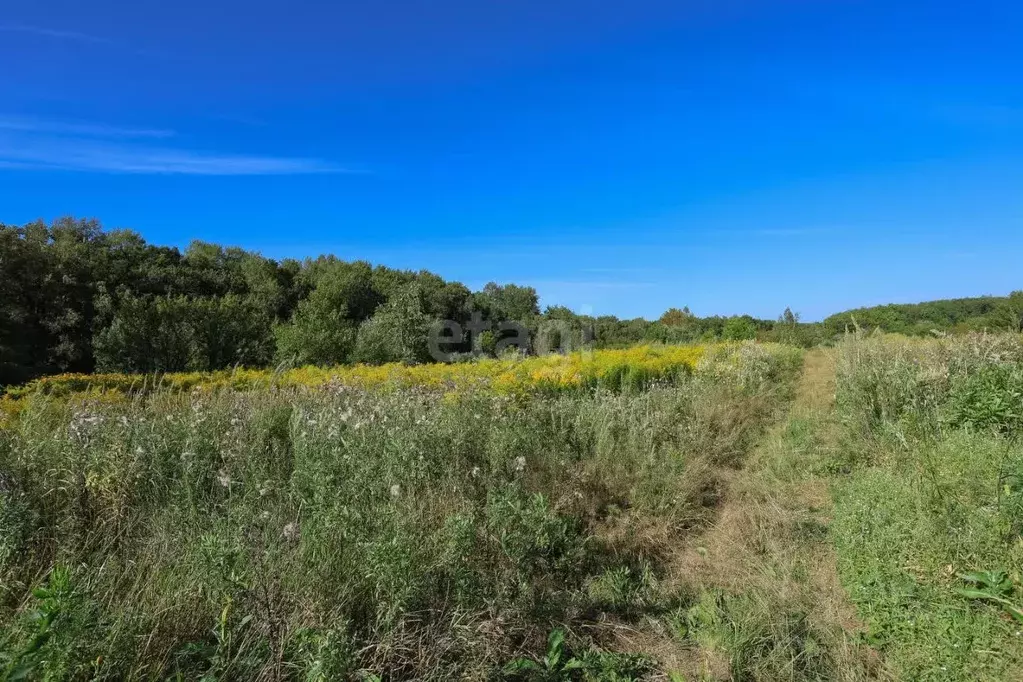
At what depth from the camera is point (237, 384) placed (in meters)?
7.59

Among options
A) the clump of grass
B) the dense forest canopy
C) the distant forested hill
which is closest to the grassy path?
the clump of grass

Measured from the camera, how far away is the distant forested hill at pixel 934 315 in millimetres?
12719

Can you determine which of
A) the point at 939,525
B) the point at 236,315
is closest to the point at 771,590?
the point at 939,525

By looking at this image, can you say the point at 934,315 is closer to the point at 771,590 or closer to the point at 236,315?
the point at 771,590

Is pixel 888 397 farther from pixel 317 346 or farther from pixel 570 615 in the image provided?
pixel 317 346

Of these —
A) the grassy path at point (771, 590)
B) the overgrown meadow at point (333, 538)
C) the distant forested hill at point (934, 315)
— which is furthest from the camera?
the distant forested hill at point (934, 315)

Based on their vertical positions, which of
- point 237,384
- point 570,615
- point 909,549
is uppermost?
point 237,384

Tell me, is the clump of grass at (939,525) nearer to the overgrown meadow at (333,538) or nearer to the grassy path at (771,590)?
the grassy path at (771,590)

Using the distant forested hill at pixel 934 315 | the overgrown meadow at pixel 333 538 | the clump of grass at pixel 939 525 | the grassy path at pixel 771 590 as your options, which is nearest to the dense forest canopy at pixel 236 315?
the distant forested hill at pixel 934 315

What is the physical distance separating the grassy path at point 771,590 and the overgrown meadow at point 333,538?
9.3 inches

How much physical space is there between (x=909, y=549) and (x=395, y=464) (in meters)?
2.77

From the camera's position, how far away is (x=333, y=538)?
2.53 meters

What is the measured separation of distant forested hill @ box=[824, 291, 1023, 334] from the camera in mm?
12719

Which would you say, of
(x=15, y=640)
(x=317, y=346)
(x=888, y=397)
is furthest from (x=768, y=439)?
(x=317, y=346)
